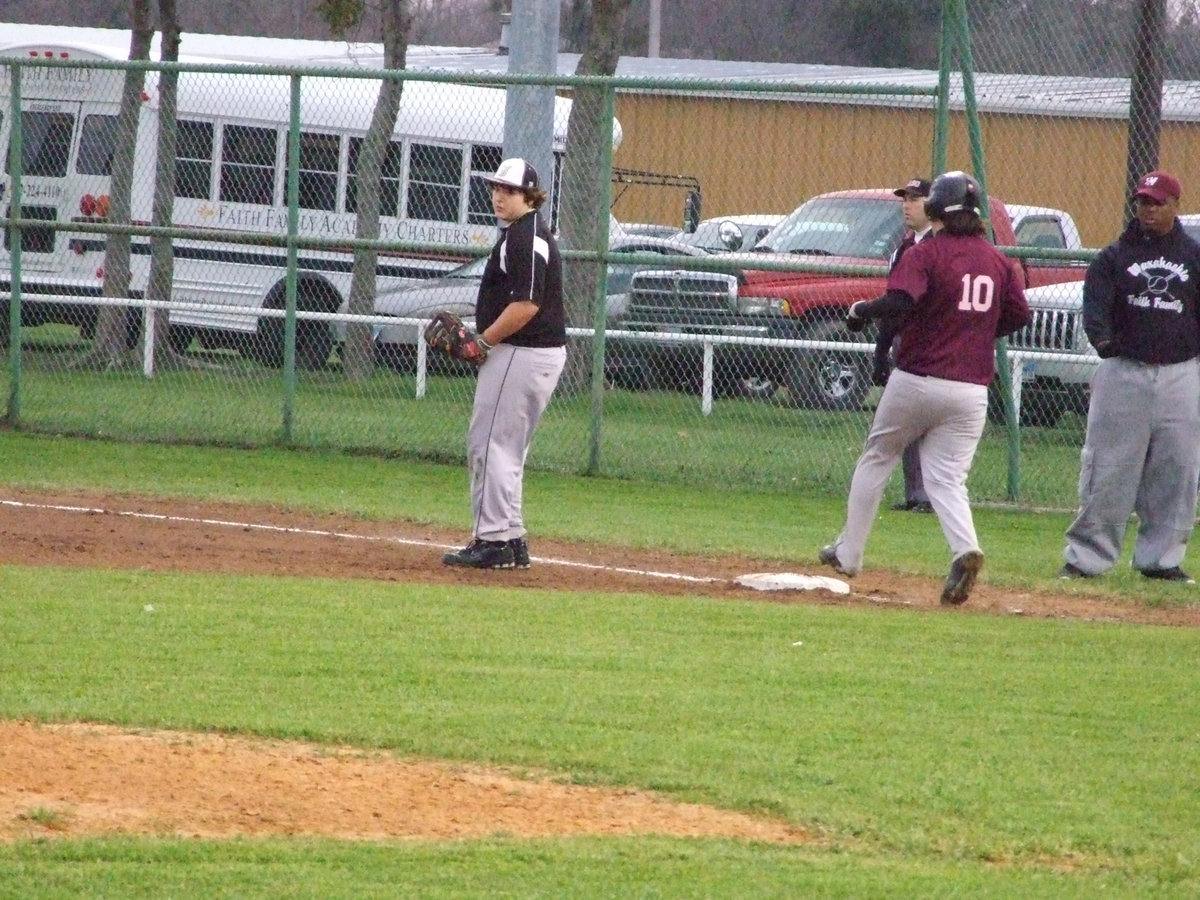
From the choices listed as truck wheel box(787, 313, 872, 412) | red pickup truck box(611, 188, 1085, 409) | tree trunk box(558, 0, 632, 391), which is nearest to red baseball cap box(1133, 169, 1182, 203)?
red pickup truck box(611, 188, 1085, 409)

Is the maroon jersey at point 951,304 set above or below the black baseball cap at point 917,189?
below

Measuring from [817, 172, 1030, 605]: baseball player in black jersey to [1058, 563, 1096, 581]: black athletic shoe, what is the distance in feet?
3.83


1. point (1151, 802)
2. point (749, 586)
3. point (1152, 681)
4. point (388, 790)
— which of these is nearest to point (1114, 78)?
point (749, 586)

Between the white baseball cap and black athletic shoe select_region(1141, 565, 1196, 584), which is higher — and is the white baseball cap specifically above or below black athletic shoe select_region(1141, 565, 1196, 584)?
above

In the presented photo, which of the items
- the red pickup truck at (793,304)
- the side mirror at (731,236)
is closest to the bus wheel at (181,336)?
the red pickup truck at (793,304)

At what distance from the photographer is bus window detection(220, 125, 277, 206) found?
59.0ft

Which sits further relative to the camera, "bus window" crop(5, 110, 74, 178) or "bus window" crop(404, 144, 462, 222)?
"bus window" crop(5, 110, 74, 178)

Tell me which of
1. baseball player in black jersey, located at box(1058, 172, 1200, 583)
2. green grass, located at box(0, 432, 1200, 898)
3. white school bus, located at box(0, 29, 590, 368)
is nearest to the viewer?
green grass, located at box(0, 432, 1200, 898)

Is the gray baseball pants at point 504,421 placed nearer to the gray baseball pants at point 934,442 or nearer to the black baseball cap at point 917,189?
the gray baseball pants at point 934,442

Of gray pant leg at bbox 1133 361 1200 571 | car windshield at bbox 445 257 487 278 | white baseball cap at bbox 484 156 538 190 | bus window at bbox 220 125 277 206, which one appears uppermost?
bus window at bbox 220 125 277 206

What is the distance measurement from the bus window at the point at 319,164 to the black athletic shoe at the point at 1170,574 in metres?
9.69

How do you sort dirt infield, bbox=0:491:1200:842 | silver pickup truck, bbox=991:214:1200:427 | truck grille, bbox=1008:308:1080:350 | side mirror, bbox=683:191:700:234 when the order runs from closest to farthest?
dirt infield, bbox=0:491:1200:842
side mirror, bbox=683:191:700:234
silver pickup truck, bbox=991:214:1200:427
truck grille, bbox=1008:308:1080:350

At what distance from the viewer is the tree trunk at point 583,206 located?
13.4 meters

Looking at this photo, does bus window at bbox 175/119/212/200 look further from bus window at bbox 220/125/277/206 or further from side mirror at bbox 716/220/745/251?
side mirror at bbox 716/220/745/251
